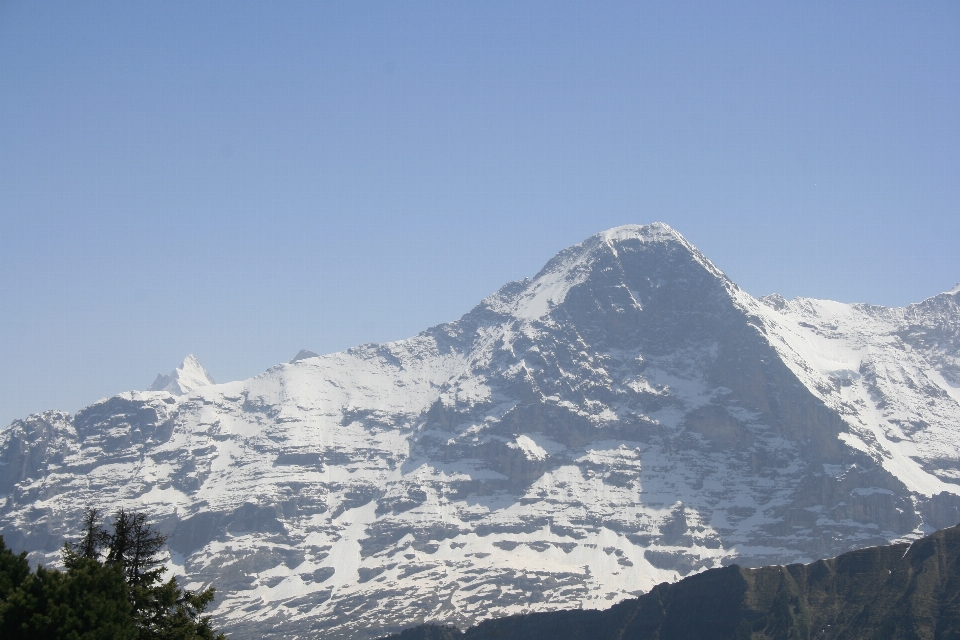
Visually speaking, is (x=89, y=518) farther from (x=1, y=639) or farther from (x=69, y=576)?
(x=1, y=639)

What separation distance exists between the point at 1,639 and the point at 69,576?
5.95m

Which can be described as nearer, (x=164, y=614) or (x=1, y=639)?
(x=1, y=639)

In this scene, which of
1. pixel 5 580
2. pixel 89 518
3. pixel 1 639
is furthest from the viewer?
pixel 89 518

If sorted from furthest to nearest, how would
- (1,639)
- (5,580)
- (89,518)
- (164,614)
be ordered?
1. (89,518)
2. (164,614)
3. (5,580)
4. (1,639)

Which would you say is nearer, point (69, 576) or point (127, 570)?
point (69, 576)

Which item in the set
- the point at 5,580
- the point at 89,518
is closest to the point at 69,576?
the point at 5,580

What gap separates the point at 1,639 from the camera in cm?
6181

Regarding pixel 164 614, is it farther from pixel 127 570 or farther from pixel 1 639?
pixel 1 639

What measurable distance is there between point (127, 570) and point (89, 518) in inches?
205

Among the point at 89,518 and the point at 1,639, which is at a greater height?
the point at 89,518

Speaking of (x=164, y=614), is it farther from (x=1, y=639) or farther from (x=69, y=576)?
(x=1, y=639)

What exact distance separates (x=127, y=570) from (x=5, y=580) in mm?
9126

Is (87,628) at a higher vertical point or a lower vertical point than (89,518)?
lower

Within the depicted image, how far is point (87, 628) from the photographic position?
62.9m
